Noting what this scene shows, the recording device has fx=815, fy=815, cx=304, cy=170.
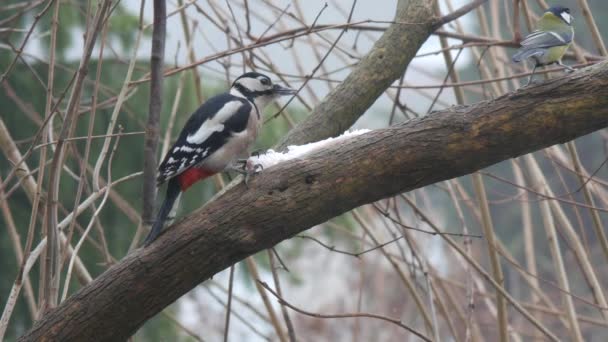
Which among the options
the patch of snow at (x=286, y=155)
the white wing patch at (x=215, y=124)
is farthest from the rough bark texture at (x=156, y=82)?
the white wing patch at (x=215, y=124)

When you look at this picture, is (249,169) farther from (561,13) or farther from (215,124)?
(561,13)

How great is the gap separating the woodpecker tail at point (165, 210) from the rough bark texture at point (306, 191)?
0.04 m

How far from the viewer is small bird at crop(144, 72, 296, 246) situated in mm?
2764

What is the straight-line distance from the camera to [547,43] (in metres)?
2.78

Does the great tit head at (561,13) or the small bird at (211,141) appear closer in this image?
the small bird at (211,141)

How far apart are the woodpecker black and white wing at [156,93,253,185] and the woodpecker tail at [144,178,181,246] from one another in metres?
0.06

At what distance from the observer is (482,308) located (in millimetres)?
11961

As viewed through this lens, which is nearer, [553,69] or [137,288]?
[137,288]

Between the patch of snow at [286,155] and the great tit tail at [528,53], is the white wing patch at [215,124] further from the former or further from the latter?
the great tit tail at [528,53]

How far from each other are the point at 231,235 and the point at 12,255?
405 cm

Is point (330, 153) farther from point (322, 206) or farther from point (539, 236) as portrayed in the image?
point (539, 236)

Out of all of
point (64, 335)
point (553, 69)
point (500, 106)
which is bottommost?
point (64, 335)

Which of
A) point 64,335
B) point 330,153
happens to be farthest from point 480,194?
point 64,335

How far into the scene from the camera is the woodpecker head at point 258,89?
11.0ft
